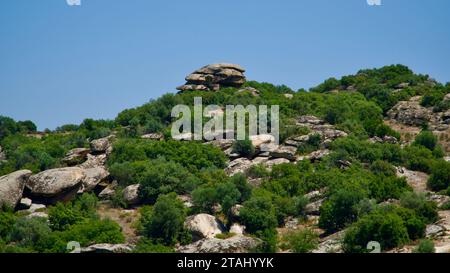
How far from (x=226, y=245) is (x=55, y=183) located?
12.6m

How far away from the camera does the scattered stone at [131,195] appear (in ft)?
149

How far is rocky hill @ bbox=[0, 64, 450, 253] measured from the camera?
1481 inches

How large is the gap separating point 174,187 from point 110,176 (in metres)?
4.31

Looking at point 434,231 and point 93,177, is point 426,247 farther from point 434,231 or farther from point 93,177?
point 93,177

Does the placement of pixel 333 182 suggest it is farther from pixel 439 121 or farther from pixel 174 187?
pixel 439 121

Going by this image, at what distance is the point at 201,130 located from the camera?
57062 mm

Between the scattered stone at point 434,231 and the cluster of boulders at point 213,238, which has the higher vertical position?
the scattered stone at point 434,231

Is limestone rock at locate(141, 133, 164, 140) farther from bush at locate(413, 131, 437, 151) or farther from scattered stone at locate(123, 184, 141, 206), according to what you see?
bush at locate(413, 131, 437, 151)

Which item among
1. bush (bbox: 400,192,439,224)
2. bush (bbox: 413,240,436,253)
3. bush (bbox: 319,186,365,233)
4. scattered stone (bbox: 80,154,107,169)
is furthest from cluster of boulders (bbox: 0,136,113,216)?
bush (bbox: 413,240,436,253)

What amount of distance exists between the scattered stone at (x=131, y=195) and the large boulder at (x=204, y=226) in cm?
649

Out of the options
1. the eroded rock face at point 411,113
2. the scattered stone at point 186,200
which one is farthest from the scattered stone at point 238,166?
the eroded rock face at point 411,113

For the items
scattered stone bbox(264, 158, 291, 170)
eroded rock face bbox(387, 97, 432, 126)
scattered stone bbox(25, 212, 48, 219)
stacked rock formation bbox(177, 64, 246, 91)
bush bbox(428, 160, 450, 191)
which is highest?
stacked rock formation bbox(177, 64, 246, 91)

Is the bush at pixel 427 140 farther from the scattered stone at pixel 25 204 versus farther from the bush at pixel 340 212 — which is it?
the scattered stone at pixel 25 204

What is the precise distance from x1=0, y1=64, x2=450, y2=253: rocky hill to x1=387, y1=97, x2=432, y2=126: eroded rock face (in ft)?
0.33
